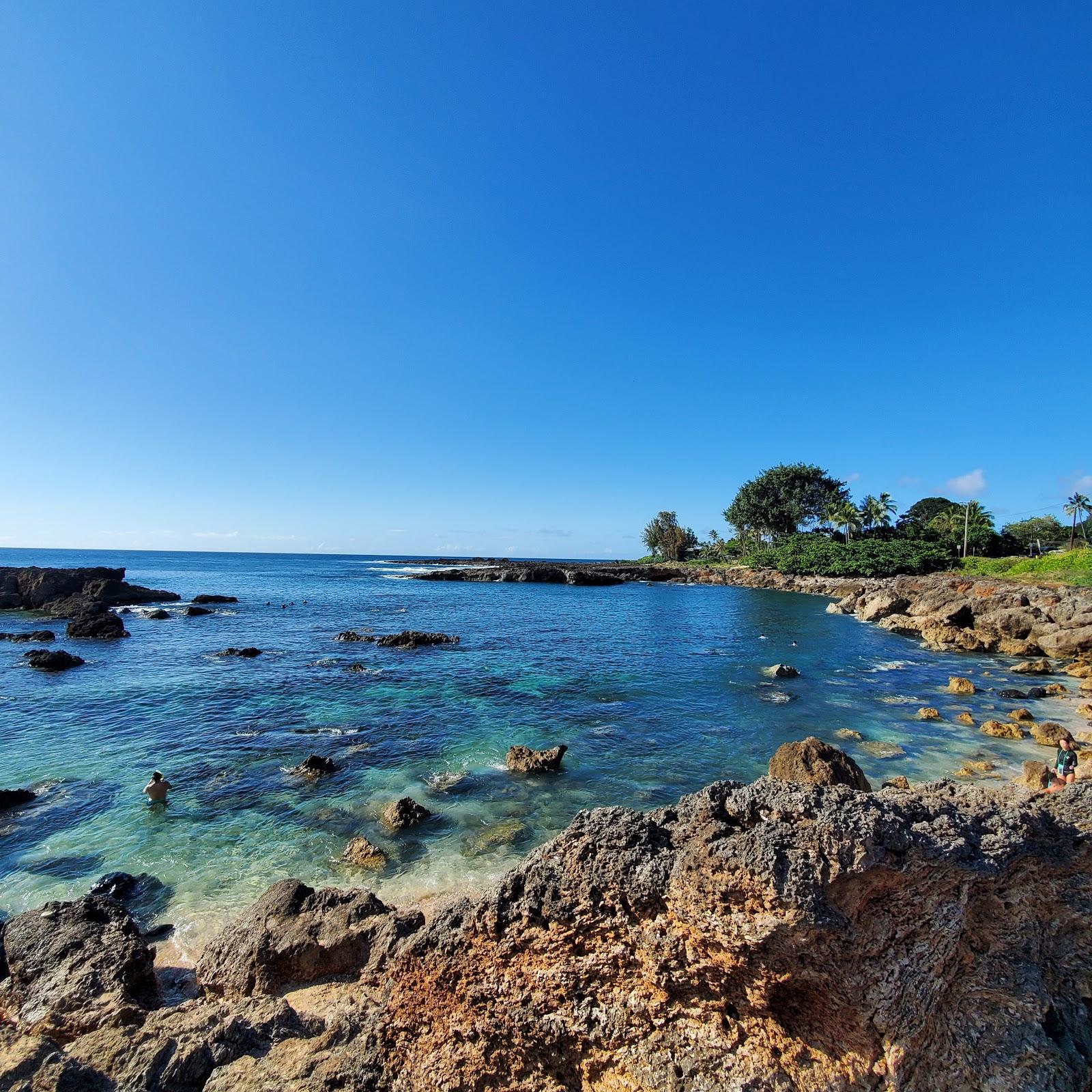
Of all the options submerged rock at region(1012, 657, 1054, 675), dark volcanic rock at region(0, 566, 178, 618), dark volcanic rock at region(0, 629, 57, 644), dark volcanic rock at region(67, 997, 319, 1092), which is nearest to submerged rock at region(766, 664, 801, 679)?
submerged rock at region(1012, 657, 1054, 675)

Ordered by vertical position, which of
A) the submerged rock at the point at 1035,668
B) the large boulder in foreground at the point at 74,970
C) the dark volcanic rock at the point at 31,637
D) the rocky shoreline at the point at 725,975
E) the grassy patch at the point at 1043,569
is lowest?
the dark volcanic rock at the point at 31,637

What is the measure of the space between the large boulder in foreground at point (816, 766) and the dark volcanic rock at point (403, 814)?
8578mm

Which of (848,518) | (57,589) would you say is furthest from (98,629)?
(848,518)

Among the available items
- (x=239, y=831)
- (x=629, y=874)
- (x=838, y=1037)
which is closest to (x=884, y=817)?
(x=838, y=1037)

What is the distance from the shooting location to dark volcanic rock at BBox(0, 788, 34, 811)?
44.3ft

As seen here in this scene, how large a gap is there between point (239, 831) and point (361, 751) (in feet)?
16.6

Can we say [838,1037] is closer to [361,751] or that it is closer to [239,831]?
[239,831]

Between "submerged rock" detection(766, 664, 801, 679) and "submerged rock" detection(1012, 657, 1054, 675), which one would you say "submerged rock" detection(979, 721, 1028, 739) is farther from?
"submerged rock" detection(1012, 657, 1054, 675)

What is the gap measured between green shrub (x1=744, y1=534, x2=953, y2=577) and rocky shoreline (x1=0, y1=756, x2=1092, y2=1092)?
83941 millimetres

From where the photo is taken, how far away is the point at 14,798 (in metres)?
13.7

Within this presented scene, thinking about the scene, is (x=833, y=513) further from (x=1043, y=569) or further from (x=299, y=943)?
(x=299, y=943)

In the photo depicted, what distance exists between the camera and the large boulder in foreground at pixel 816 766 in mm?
12555

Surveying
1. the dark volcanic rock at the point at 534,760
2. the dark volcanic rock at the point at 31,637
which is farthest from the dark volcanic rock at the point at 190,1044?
the dark volcanic rock at the point at 31,637

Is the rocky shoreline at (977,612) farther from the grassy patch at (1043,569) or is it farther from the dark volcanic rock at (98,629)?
the dark volcanic rock at (98,629)
